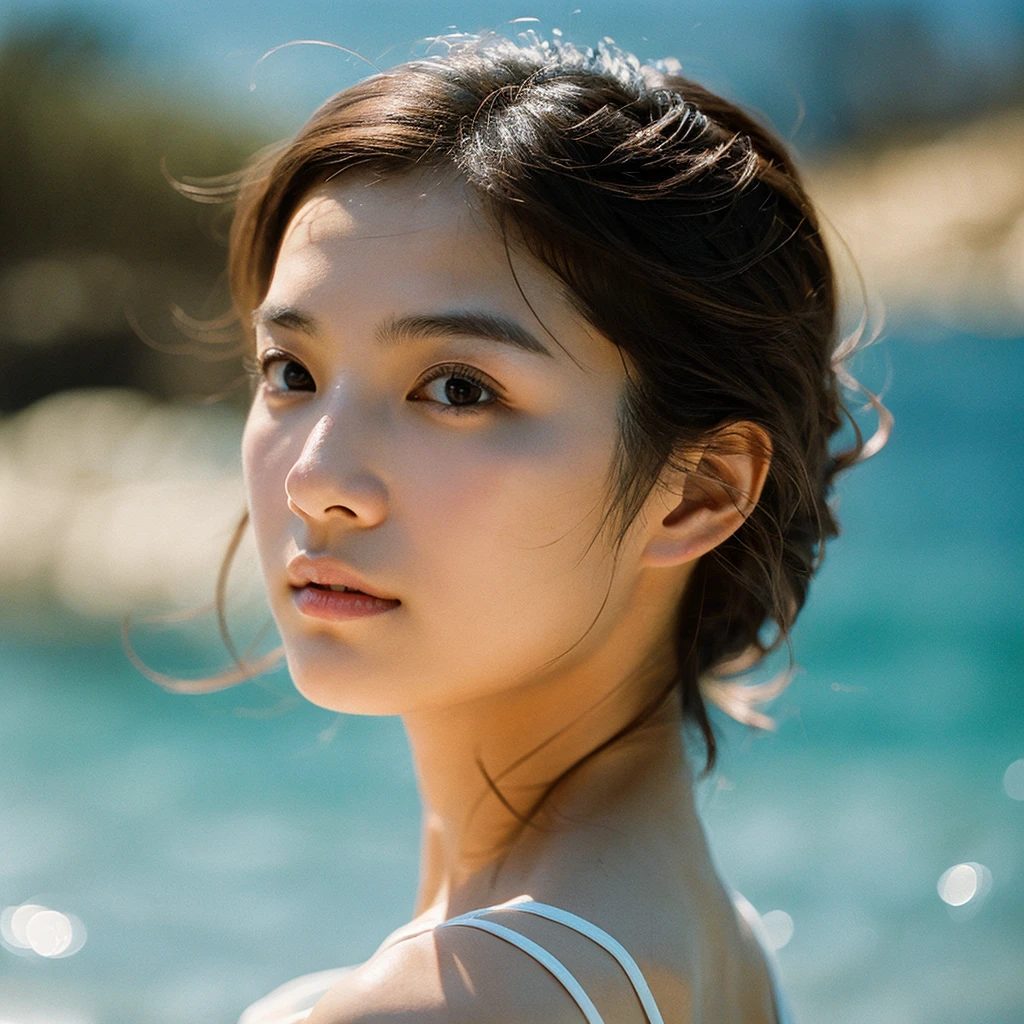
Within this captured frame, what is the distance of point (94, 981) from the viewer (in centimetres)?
355

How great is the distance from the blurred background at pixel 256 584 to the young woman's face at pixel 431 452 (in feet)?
2.04

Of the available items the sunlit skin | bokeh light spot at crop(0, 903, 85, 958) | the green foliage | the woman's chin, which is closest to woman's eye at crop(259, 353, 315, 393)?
the sunlit skin

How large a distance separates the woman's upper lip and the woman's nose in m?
0.05

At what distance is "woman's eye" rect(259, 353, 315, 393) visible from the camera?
1418 mm

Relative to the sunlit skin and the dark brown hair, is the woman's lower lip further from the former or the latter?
the dark brown hair

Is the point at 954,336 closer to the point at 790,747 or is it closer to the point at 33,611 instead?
the point at 790,747

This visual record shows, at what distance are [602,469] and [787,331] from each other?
0.96 ft

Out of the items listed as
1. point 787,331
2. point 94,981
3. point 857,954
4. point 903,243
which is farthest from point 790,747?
point 903,243

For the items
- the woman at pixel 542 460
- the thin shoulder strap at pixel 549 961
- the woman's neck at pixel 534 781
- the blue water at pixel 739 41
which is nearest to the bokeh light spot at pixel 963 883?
the woman at pixel 542 460

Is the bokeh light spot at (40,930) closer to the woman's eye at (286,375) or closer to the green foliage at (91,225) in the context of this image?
the woman's eye at (286,375)

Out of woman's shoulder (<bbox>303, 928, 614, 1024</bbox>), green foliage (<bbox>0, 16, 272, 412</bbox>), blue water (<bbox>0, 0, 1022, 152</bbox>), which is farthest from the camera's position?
blue water (<bbox>0, 0, 1022, 152</bbox>)

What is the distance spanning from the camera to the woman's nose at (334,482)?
1.24m

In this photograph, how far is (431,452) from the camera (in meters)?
1.26

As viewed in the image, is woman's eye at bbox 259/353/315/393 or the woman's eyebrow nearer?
the woman's eyebrow
